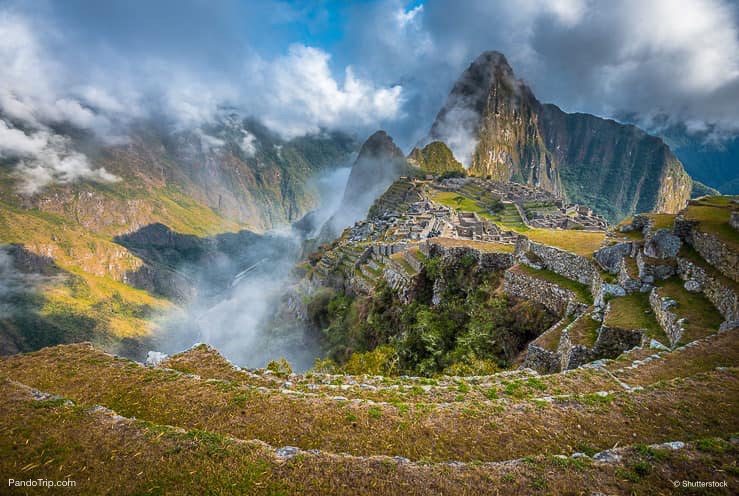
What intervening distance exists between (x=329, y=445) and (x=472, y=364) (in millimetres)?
13639

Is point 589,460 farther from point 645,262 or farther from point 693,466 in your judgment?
point 645,262

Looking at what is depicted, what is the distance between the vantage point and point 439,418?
904 centimetres

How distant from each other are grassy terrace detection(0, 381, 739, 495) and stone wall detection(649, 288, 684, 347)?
6.53 meters

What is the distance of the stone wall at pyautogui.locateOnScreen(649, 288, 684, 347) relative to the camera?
11844 mm

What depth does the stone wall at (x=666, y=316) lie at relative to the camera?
11.8 metres

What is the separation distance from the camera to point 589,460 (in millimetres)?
6656

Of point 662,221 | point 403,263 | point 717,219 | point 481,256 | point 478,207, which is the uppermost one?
point 478,207

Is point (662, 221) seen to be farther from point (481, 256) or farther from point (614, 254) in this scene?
point (481, 256)

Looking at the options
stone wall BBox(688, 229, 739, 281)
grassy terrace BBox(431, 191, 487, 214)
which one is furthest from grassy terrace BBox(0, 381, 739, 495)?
grassy terrace BBox(431, 191, 487, 214)

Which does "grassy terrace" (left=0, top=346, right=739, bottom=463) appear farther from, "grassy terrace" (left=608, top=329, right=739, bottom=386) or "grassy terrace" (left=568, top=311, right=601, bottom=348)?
"grassy terrace" (left=568, top=311, right=601, bottom=348)

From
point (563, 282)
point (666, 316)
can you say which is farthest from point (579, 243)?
point (666, 316)

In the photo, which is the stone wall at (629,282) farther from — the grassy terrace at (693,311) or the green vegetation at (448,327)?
the green vegetation at (448,327)

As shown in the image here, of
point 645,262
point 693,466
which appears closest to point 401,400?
point 693,466

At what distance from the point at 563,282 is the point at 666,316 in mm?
7158
